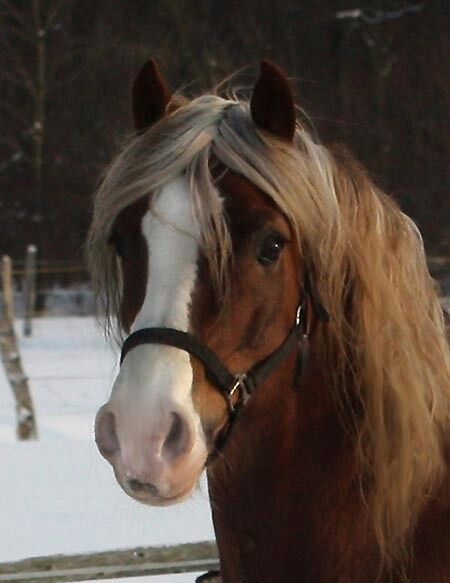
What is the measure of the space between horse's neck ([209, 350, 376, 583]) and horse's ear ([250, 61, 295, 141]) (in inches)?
18.2

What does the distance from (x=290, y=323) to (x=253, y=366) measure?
0.12 m

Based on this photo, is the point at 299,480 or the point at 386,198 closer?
the point at 299,480

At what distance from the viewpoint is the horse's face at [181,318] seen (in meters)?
1.82

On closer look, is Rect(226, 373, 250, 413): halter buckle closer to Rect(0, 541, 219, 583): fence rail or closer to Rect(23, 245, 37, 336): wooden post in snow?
Rect(0, 541, 219, 583): fence rail

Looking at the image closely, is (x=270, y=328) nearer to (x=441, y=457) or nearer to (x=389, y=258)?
(x=389, y=258)

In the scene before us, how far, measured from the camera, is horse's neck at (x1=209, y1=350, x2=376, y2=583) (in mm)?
2121

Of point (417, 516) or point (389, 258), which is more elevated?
point (389, 258)

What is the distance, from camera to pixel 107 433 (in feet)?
6.04

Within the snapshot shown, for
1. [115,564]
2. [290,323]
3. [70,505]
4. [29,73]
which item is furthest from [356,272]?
[29,73]

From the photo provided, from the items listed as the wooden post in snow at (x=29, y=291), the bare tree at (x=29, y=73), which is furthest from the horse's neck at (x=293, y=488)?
the bare tree at (x=29, y=73)

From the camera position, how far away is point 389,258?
220 cm

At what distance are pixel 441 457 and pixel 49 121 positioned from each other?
20.3 meters

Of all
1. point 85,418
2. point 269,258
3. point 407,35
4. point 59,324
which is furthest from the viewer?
point 407,35

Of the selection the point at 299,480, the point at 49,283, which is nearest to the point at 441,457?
the point at 299,480
